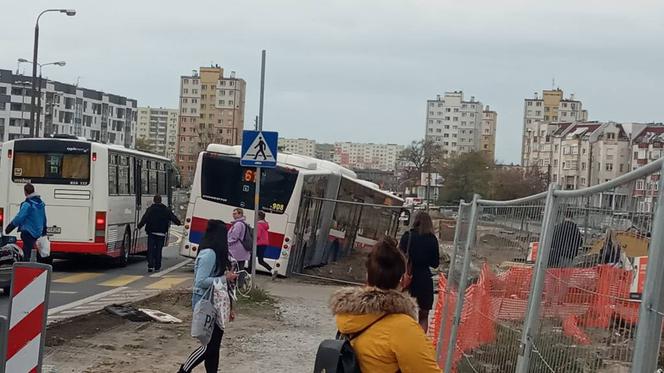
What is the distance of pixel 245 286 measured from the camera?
1630cm

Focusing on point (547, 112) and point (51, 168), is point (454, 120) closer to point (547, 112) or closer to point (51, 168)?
point (547, 112)

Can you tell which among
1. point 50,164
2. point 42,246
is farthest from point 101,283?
point 50,164

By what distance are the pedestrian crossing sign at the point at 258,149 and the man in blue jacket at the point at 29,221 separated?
420 cm

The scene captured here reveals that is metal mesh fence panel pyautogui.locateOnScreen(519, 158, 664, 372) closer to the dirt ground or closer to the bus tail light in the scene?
the dirt ground

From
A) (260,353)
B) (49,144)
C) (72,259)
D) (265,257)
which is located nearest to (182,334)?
(260,353)

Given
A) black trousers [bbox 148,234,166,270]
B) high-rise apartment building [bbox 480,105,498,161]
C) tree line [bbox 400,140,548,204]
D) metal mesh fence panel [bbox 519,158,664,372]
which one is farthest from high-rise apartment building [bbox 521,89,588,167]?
metal mesh fence panel [bbox 519,158,664,372]

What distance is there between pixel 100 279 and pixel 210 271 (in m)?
12.7

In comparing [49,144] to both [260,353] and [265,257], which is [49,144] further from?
[260,353]

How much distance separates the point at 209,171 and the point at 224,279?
46.0 ft

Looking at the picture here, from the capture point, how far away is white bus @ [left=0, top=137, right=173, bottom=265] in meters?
21.2

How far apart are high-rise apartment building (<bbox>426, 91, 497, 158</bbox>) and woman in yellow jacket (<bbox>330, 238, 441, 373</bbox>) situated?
18365 cm

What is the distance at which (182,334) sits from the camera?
473 inches

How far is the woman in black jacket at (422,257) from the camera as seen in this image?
456 inches

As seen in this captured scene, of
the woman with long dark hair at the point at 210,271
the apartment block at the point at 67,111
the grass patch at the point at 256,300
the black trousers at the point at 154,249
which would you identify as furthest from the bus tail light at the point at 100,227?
the apartment block at the point at 67,111
